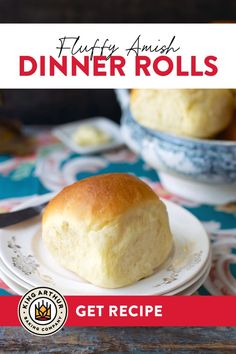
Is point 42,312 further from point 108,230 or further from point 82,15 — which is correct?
point 82,15

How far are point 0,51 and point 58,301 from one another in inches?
7.9

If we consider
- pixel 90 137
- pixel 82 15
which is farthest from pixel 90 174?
pixel 82 15

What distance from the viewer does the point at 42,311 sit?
44 cm

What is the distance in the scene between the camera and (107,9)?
2.63ft

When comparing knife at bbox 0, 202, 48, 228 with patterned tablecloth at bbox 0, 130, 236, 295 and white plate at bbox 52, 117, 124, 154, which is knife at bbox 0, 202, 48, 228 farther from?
white plate at bbox 52, 117, 124, 154

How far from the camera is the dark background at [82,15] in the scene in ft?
2.52

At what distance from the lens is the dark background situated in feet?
2.52

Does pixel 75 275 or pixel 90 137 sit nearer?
pixel 75 275

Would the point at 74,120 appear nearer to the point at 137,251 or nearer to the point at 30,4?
the point at 30,4

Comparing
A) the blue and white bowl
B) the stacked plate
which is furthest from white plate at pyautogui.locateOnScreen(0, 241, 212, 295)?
the blue and white bowl

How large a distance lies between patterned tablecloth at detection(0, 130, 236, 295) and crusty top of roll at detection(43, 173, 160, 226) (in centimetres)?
8

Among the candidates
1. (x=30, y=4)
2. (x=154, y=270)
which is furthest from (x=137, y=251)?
(x=30, y=4)

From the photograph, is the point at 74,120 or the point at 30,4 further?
the point at 74,120

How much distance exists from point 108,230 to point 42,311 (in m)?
0.08
